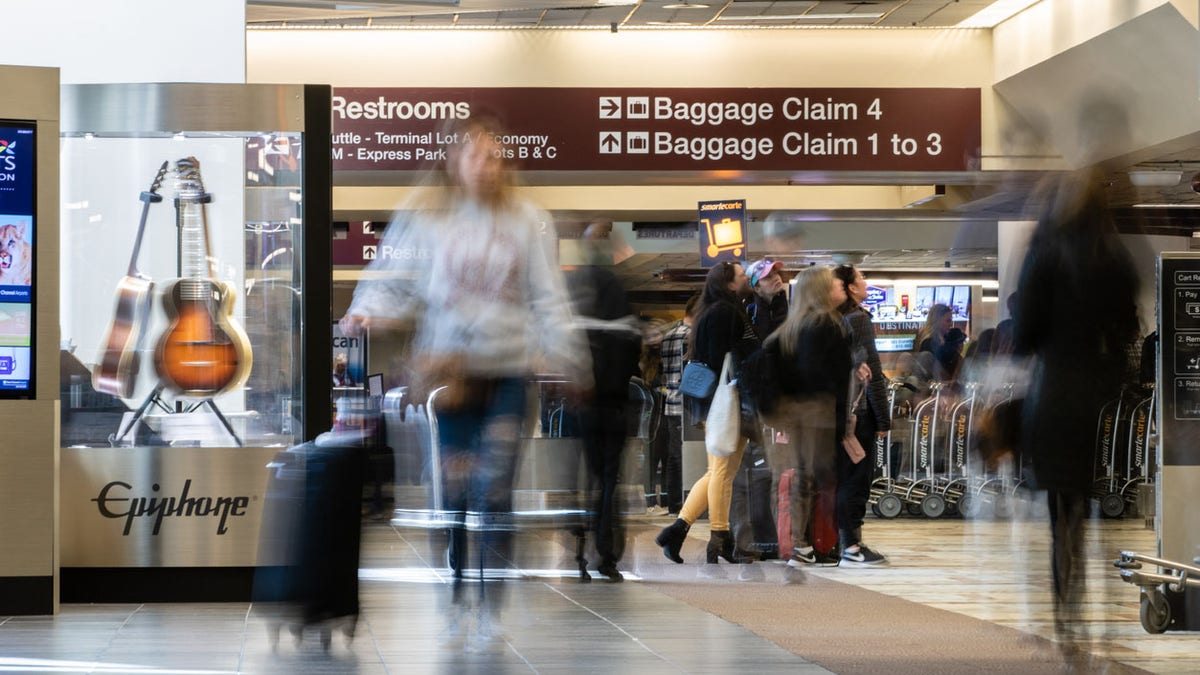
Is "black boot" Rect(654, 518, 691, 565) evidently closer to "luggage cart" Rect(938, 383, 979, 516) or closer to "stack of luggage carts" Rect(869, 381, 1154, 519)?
"stack of luggage carts" Rect(869, 381, 1154, 519)

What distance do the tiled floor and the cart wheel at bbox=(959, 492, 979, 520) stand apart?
3652 millimetres

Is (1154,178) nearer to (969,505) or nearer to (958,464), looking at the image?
(958,464)

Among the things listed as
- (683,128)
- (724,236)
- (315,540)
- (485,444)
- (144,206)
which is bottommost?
(315,540)

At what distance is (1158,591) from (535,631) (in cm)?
234

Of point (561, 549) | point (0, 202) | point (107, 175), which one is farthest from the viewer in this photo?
point (561, 549)

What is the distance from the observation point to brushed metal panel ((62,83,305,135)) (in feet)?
21.8

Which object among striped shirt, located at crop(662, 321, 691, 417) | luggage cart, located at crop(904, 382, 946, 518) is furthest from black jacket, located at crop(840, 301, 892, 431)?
luggage cart, located at crop(904, 382, 946, 518)

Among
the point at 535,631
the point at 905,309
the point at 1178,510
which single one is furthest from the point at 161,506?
the point at 905,309

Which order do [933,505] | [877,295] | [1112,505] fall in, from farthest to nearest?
[877,295] → [933,505] → [1112,505]

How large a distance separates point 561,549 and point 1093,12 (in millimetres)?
5552

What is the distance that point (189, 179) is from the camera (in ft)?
22.4

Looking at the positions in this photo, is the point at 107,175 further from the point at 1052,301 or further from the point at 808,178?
the point at 808,178

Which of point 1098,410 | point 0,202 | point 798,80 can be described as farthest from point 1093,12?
point 0,202

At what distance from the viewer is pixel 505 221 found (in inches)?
179
